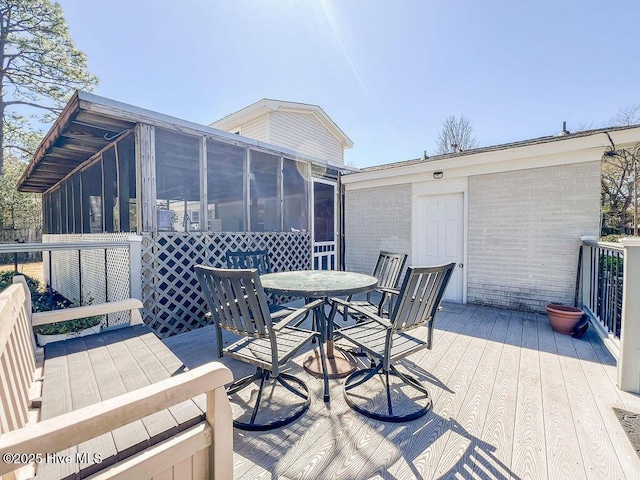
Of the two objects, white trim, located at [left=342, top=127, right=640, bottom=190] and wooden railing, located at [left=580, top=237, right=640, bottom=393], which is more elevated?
white trim, located at [left=342, top=127, right=640, bottom=190]

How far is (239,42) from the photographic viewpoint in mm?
6973

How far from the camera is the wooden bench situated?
3.02ft

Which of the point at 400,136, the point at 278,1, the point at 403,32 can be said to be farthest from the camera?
the point at 400,136

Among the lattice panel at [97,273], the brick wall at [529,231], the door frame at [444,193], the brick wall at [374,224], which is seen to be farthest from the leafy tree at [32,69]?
the brick wall at [529,231]

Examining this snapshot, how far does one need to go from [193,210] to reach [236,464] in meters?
3.72

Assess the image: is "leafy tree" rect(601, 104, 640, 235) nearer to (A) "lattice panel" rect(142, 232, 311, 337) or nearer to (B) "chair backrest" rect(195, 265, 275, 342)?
(A) "lattice panel" rect(142, 232, 311, 337)

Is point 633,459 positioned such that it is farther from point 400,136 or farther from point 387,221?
point 400,136

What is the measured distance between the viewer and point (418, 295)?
87.3 inches

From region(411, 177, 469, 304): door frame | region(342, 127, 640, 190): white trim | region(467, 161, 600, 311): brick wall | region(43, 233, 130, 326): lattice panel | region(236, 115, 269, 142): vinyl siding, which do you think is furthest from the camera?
region(236, 115, 269, 142): vinyl siding

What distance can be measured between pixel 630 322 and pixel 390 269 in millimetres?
2138

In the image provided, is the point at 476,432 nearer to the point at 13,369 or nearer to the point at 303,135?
the point at 13,369

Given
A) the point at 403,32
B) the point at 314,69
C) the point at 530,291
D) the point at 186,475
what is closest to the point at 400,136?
the point at 314,69

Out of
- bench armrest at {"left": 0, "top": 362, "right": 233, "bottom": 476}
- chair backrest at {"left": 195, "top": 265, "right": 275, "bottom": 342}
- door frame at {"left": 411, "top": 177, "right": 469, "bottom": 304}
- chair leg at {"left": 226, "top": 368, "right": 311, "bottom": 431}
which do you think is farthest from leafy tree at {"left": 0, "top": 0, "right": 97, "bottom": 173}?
bench armrest at {"left": 0, "top": 362, "right": 233, "bottom": 476}

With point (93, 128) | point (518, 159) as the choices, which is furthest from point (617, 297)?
point (93, 128)
